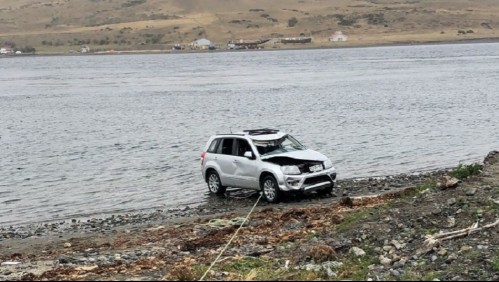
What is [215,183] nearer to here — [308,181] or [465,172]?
[308,181]

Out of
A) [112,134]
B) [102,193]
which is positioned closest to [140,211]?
[102,193]

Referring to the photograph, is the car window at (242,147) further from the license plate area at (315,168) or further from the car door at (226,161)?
the license plate area at (315,168)

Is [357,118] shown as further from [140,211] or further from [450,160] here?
[140,211]

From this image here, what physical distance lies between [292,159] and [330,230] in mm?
6359

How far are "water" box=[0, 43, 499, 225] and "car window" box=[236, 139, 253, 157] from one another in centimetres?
266

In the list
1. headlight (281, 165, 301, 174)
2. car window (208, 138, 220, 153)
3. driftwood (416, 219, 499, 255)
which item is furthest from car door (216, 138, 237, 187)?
driftwood (416, 219, 499, 255)

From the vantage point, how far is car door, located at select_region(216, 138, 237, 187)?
22.0 meters

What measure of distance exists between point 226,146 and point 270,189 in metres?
2.48

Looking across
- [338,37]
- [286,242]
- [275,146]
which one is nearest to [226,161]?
[275,146]

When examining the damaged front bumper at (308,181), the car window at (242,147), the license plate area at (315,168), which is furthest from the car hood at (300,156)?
the car window at (242,147)

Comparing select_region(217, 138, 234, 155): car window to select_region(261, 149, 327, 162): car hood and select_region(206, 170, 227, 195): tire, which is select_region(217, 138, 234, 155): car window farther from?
select_region(261, 149, 327, 162): car hood

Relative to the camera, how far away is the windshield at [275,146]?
21.3 meters

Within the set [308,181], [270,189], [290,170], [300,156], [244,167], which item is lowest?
[270,189]

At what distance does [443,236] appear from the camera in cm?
1277
